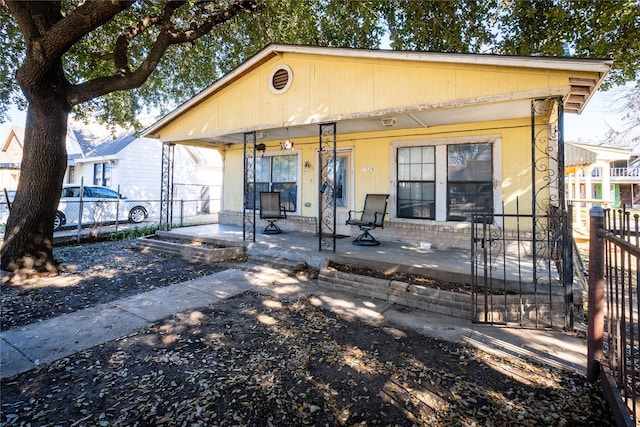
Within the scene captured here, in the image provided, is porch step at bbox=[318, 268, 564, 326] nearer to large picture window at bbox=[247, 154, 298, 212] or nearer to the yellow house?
the yellow house

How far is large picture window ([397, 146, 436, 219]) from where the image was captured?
712cm

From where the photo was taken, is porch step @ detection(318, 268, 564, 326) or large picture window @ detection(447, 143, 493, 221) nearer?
porch step @ detection(318, 268, 564, 326)

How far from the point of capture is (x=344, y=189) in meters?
8.32

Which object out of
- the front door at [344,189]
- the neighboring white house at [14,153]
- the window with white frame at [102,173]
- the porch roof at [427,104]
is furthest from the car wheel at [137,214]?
the front door at [344,189]

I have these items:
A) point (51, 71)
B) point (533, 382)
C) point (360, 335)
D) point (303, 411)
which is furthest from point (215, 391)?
point (51, 71)

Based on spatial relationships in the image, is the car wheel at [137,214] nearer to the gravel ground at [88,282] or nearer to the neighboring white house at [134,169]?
→ the neighboring white house at [134,169]

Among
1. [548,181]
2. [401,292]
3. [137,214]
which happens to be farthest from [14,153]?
[548,181]

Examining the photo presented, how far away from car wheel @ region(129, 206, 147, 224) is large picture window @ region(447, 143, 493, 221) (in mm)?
13002

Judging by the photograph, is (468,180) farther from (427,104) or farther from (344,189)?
(344,189)

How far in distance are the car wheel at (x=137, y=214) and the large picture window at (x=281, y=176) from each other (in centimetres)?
731

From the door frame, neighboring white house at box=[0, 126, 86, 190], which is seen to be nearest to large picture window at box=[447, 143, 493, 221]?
the door frame

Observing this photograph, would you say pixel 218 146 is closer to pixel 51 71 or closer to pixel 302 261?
pixel 51 71

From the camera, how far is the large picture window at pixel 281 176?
9.12m

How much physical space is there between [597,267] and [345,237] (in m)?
5.70
